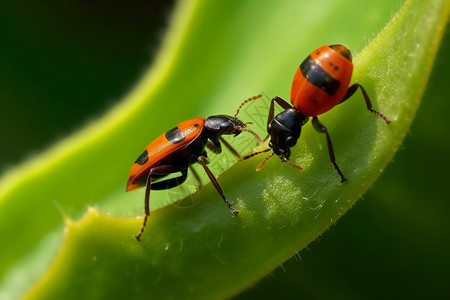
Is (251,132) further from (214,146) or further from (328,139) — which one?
(328,139)

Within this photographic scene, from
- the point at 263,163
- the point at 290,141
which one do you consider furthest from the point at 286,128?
the point at 263,163

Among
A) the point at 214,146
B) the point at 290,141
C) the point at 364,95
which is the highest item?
the point at 364,95

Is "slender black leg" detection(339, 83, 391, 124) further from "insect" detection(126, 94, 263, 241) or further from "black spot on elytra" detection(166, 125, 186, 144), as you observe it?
"black spot on elytra" detection(166, 125, 186, 144)

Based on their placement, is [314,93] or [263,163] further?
[314,93]

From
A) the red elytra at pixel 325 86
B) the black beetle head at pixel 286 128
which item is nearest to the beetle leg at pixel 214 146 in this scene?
the black beetle head at pixel 286 128

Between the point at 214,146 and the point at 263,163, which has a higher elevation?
the point at 263,163

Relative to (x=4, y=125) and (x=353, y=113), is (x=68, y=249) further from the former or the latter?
(x=4, y=125)
